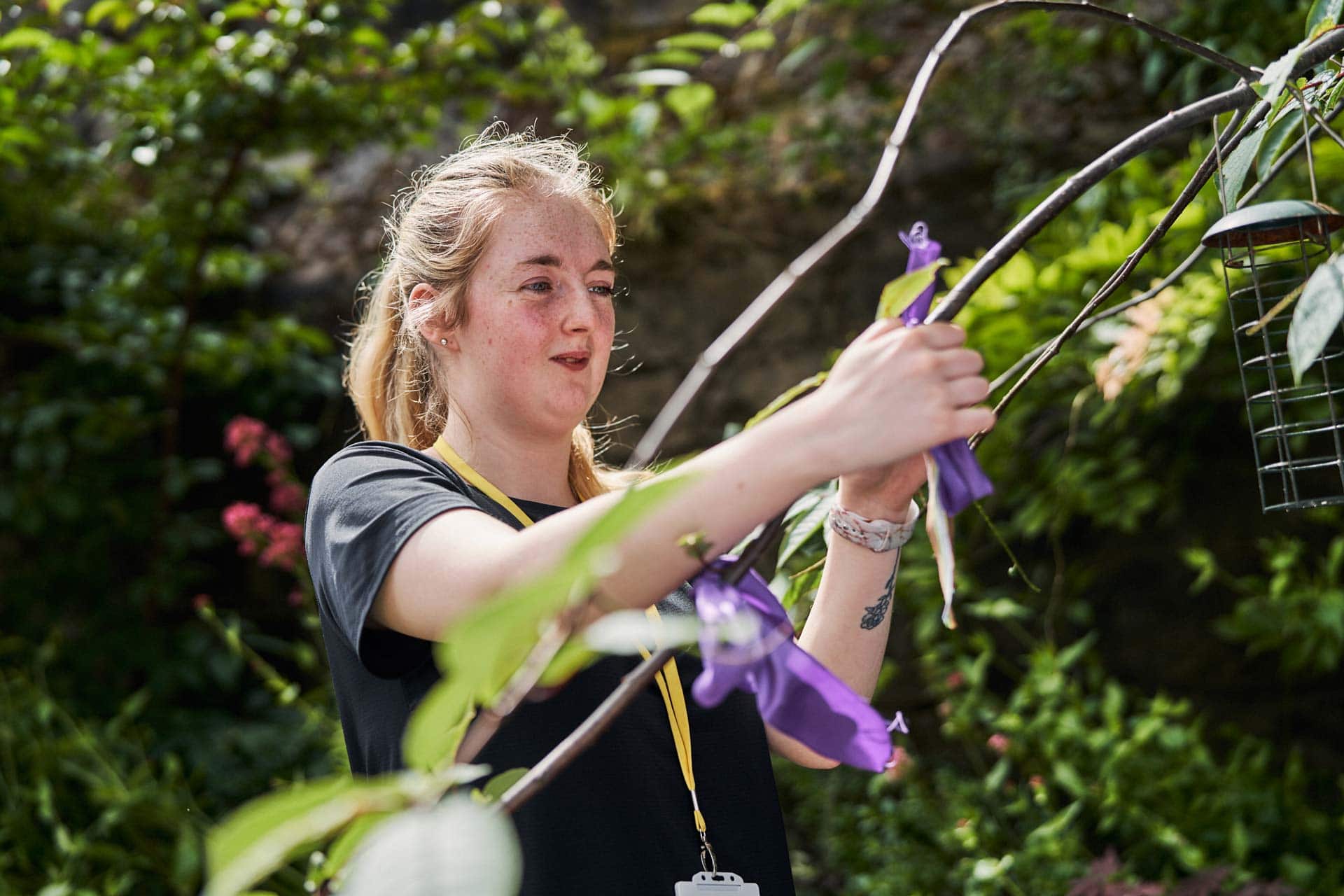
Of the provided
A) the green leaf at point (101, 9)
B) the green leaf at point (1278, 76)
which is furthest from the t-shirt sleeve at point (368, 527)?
the green leaf at point (101, 9)

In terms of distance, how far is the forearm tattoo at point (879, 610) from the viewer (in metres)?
0.97

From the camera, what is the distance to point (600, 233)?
3.76ft

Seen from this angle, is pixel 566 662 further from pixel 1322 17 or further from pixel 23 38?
pixel 23 38

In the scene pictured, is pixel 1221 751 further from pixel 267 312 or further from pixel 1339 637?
pixel 267 312

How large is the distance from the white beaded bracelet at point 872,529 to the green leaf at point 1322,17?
1.52ft

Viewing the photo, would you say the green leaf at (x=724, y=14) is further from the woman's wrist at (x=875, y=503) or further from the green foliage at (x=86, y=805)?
the green foliage at (x=86, y=805)

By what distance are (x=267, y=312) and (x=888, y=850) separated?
238 centimetres

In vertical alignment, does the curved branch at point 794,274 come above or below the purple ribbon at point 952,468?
above

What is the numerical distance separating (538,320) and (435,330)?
0.13m

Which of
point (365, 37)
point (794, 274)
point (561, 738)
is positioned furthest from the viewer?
point (365, 37)

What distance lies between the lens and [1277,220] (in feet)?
2.68

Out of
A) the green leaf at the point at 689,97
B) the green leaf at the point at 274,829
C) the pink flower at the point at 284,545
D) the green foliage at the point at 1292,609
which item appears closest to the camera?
the green leaf at the point at 274,829

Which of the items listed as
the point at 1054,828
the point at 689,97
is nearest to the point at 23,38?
the point at 689,97

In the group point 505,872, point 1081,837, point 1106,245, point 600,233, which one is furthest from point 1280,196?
point 505,872
